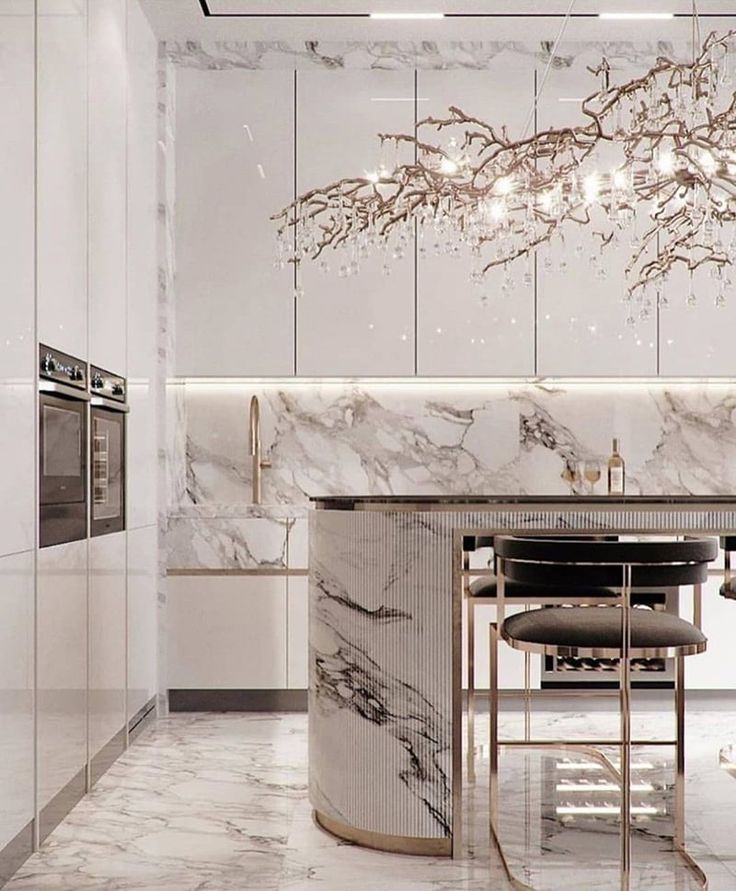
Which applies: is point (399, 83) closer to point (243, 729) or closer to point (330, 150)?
point (330, 150)

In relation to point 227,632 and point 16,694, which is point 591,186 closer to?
point 16,694

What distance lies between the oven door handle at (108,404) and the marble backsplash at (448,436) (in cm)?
118

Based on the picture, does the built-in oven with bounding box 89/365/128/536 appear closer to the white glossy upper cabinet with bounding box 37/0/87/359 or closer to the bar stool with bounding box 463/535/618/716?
the white glossy upper cabinet with bounding box 37/0/87/359

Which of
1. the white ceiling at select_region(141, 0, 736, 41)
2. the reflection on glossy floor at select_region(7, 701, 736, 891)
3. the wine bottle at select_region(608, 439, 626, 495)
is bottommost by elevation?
the reflection on glossy floor at select_region(7, 701, 736, 891)

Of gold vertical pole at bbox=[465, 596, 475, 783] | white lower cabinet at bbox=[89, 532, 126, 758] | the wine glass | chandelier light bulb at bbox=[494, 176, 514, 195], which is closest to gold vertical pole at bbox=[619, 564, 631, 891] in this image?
gold vertical pole at bbox=[465, 596, 475, 783]

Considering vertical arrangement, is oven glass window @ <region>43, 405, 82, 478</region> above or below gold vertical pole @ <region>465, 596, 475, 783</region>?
above

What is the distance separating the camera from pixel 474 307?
5.16 meters

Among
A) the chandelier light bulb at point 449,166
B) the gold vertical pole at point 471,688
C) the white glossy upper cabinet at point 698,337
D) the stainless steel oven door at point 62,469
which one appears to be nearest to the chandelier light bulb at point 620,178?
the chandelier light bulb at point 449,166

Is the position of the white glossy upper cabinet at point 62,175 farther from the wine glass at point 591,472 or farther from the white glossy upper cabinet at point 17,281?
the wine glass at point 591,472

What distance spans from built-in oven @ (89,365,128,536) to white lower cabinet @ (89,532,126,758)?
2.8 inches

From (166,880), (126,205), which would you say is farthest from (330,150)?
(166,880)

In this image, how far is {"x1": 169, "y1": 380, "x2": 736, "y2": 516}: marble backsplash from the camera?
17.5ft

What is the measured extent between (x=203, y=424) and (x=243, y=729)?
152 cm

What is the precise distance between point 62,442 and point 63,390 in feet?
0.52
